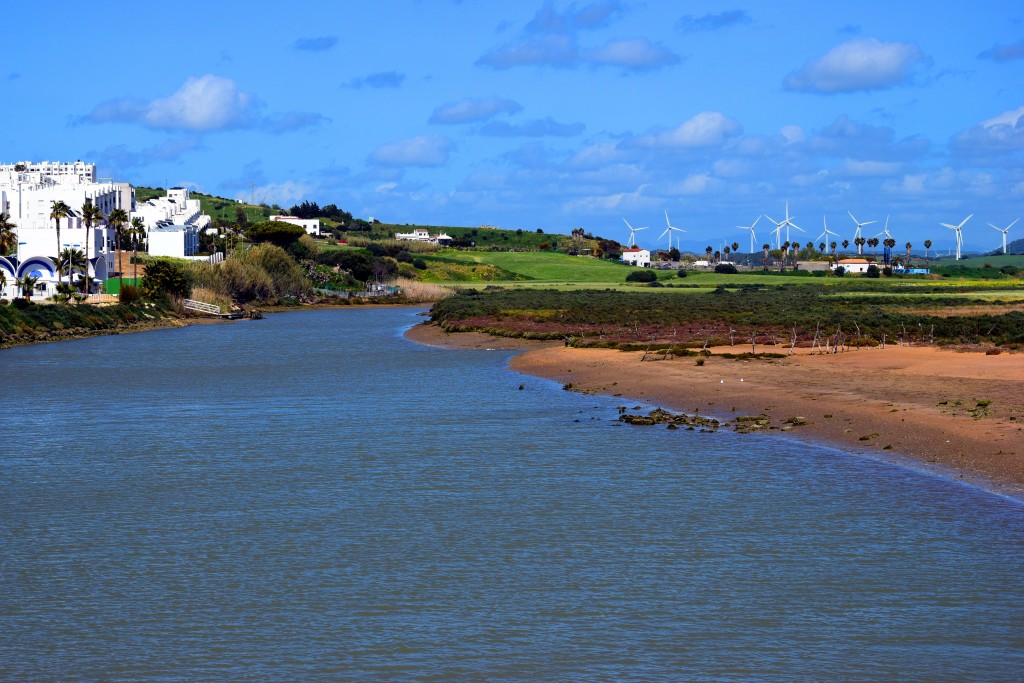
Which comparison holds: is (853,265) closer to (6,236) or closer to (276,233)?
(276,233)

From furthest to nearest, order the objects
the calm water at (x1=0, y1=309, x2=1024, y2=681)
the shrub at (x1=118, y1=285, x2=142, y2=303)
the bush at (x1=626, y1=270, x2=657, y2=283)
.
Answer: the bush at (x1=626, y1=270, x2=657, y2=283) < the shrub at (x1=118, y1=285, x2=142, y2=303) < the calm water at (x1=0, y1=309, x2=1024, y2=681)

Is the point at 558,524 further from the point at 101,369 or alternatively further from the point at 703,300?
the point at 703,300

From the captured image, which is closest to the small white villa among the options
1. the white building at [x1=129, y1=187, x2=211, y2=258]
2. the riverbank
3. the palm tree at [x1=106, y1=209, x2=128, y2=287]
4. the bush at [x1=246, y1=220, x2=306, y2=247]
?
the bush at [x1=246, y1=220, x2=306, y2=247]

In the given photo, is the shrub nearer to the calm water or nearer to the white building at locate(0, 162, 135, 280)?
the white building at locate(0, 162, 135, 280)

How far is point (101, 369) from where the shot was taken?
51031 mm

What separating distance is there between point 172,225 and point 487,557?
467 ft

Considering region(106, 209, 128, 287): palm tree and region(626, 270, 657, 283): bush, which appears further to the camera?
region(626, 270, 657, 283): bush

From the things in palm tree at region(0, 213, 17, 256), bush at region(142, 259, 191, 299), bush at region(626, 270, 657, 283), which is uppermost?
palm tree at region(0, 213, 17, 256)

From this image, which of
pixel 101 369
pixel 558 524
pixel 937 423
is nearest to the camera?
pixel 558 524

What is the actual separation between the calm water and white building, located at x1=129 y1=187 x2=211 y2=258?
4293 inches

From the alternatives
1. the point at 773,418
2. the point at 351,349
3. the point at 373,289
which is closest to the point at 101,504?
the point at 773,418

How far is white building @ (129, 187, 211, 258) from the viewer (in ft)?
449

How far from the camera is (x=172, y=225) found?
152 meters

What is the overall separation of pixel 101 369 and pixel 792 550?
40.0m
